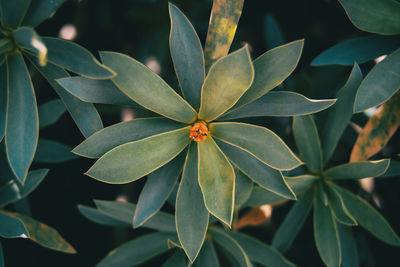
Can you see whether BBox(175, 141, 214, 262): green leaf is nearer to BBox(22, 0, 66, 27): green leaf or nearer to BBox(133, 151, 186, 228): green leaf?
BBox(133, 151, 186, 228): green leaf

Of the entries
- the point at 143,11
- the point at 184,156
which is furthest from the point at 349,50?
the point at 143,11

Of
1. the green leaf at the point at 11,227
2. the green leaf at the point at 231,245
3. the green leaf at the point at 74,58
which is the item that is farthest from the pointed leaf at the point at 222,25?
the green leaf at the point at 11,227

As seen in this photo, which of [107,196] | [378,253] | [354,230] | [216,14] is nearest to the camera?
[216,14]

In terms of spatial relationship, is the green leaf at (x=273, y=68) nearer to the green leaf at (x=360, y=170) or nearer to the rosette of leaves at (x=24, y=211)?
the green leaf at (x=360, y=170)

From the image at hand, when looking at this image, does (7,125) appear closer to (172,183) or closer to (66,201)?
(172,183)

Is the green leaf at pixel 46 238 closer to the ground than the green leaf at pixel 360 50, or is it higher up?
closer to the ground

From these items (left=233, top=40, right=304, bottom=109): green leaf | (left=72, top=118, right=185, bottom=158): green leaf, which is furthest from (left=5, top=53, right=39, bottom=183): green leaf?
(left=233, top=40, right=304, bottom=109): green leaf
